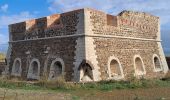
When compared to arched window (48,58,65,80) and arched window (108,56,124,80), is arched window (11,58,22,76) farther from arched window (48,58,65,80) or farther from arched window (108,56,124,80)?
arched window (108,56,124,80)

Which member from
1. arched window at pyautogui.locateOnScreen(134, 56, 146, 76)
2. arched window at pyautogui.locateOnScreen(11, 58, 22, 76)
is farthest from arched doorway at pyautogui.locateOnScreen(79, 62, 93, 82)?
arched window at pyautogui.locateOnScreen(11, 58, 22, 76)

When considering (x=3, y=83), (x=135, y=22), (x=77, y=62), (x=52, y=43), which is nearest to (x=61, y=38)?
(x=52, y=43)

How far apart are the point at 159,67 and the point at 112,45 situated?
21.7ft

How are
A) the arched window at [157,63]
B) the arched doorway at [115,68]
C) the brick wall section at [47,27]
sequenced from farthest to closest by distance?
the arched window at [157,63], the arched doorway at [115,68], the brick wall section at [47,27]

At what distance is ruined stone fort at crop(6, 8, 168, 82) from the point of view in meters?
17.1

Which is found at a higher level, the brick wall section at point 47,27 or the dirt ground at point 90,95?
the brick wall section at point 47,27

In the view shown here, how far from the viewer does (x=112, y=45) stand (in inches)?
749

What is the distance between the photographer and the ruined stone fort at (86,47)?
17.1m

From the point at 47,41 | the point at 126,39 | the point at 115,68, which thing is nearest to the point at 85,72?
the point at 115,68

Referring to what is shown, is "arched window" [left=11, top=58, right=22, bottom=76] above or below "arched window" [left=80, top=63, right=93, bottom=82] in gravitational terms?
above

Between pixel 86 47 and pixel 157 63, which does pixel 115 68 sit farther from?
pixel 157 63

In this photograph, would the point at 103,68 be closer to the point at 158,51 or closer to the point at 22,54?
the point at 22,54

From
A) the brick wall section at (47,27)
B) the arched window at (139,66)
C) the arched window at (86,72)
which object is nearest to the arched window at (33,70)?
the brick wall section at (47,27)

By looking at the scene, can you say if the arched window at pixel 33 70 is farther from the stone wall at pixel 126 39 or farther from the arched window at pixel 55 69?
the stone wall at pixel 126 39
